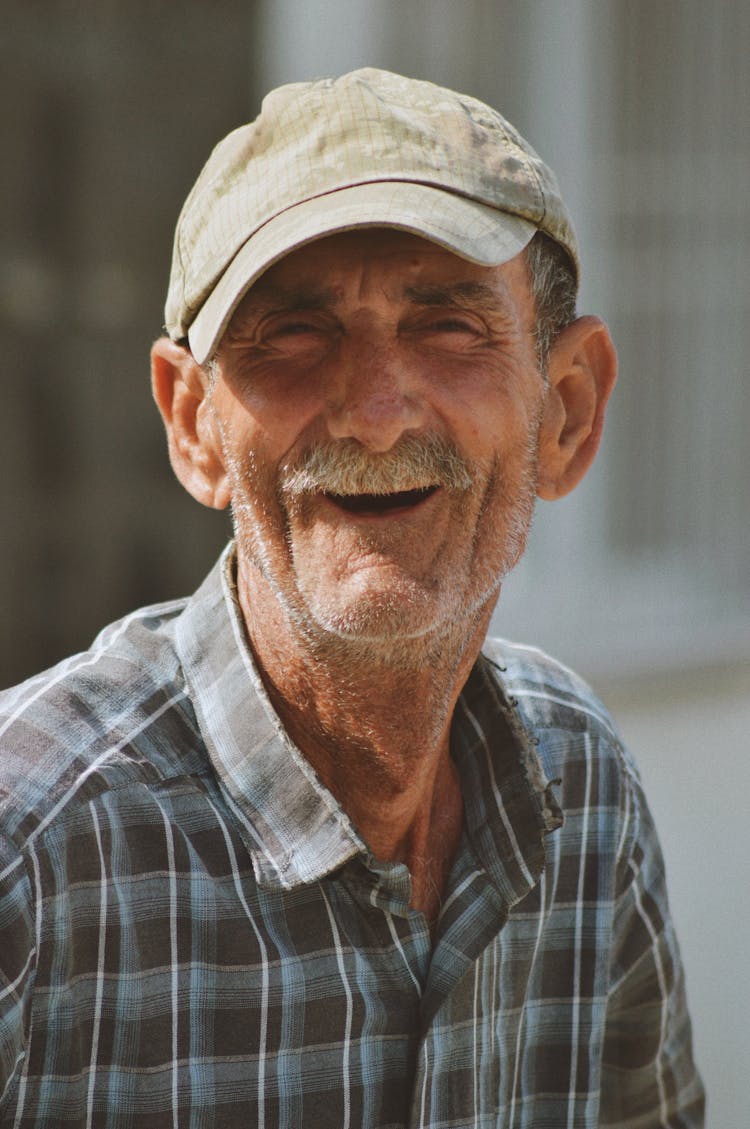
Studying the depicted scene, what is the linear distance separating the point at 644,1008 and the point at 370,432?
39.7 inches

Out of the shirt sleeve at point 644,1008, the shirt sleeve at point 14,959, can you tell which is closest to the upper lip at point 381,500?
the shirt sleeve at point 14,959

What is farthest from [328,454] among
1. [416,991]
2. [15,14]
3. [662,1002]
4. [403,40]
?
[403,40]

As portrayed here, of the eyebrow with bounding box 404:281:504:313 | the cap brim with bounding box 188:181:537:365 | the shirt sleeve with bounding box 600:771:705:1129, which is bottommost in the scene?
the shirt sleeve with bounding box 600:771:705:1129

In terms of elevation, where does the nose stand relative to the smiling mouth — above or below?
above

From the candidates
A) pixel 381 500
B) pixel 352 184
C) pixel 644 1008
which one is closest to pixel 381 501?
pixel 381 500

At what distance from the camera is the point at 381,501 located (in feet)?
5.23

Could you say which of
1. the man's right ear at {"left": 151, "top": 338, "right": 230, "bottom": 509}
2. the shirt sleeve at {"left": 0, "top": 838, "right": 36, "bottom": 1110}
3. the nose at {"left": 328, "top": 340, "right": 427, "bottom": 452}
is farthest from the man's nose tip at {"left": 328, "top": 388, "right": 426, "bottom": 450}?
the shirt sleeve at {"left": 0, "top": 838, "right": 36, "bottom": 1110}

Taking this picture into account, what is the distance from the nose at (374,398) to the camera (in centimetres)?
151

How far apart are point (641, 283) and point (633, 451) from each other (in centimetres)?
68

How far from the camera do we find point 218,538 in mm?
5148

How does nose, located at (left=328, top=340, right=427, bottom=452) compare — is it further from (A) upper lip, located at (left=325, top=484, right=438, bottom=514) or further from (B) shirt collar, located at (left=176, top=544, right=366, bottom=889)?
(B) shirt collar, located at (left=176, top=544, right=366, bottom=889)

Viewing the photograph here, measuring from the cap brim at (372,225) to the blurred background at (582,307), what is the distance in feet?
9.82

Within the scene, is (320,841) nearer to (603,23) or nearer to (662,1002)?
(662,1002)

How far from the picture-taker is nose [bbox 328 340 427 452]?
1.51 m
